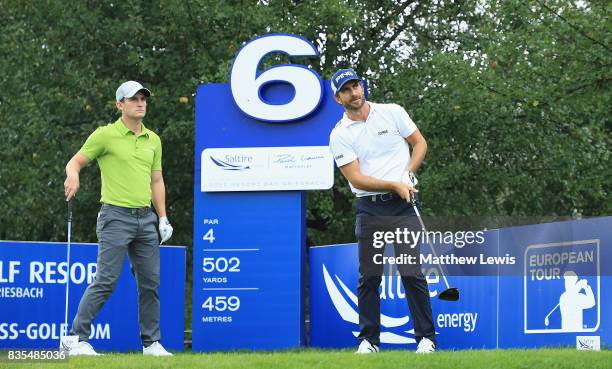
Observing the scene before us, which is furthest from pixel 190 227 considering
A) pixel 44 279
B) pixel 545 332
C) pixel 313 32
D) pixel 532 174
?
pixel 545 332

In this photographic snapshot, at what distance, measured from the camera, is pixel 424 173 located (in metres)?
19.2

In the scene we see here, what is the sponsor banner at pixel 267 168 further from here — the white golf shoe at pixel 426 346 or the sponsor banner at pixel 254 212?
the white golf shoe at pixel 426 346

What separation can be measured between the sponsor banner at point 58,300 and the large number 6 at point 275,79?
1.93m

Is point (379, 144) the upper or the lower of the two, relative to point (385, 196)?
upper

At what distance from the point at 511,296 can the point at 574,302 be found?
88 cm

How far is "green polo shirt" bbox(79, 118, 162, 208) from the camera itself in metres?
9.52

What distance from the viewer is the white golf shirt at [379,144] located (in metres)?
8.81

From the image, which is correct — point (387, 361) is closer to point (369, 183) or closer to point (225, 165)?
point (369, 183)

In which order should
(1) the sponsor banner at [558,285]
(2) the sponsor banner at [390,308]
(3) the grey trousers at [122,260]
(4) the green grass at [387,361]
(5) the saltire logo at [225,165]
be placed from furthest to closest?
(5) the saltire logo at [225,165], (2) the sponsor banner at [390,308], (1) the sponsor banner at [558,285], (3) the grey trousers at [122,260], (4) the green grass at [387,361]

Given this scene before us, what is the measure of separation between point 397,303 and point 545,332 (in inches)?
80.2


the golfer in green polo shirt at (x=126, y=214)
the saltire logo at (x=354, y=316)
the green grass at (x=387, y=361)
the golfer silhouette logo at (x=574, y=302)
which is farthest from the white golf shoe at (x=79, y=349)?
the golfer silhouette logo at (x=574, y=302)

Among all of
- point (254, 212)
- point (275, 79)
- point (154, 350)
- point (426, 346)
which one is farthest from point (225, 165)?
point (426, 346)

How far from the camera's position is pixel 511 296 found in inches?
461

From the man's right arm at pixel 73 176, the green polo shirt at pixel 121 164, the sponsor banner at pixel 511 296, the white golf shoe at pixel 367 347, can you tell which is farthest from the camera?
the sponsor banner at pixel 511 296
